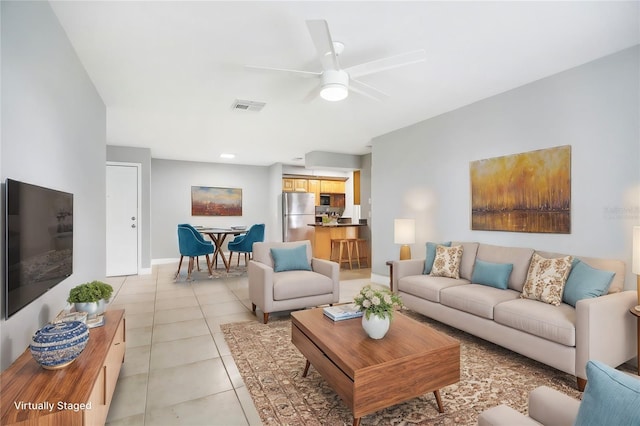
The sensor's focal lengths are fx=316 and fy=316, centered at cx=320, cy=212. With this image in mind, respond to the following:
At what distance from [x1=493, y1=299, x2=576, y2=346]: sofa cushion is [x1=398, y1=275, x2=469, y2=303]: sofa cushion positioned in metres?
0.66

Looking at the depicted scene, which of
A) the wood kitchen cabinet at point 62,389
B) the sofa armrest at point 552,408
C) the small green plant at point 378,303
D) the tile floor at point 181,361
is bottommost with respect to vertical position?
the tile floor at point 181,361

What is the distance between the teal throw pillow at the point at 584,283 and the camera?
2.37 meters

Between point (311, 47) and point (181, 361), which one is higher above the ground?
point (311, 47)

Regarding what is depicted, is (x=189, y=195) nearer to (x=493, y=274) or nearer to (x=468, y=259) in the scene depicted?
(x=468, y=259)

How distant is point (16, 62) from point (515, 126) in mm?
4036

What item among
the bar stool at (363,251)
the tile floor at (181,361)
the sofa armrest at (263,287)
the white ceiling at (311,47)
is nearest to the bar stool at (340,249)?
the bar stool at (363,251)

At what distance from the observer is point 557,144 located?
3.02m

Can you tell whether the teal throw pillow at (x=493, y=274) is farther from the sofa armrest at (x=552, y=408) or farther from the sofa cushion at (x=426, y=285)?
the sofa armrest at (x=552, y=408)

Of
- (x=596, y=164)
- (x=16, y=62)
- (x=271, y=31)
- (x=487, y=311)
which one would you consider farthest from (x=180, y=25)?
(x=596, y=164)

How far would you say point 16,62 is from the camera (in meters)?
1.58

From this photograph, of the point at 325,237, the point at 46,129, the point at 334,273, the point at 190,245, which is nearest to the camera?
the point at 46,129

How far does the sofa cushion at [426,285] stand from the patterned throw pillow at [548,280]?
2.29 feet

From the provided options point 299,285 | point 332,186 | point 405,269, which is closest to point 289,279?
point 299,285

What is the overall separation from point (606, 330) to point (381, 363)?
1695 mm
